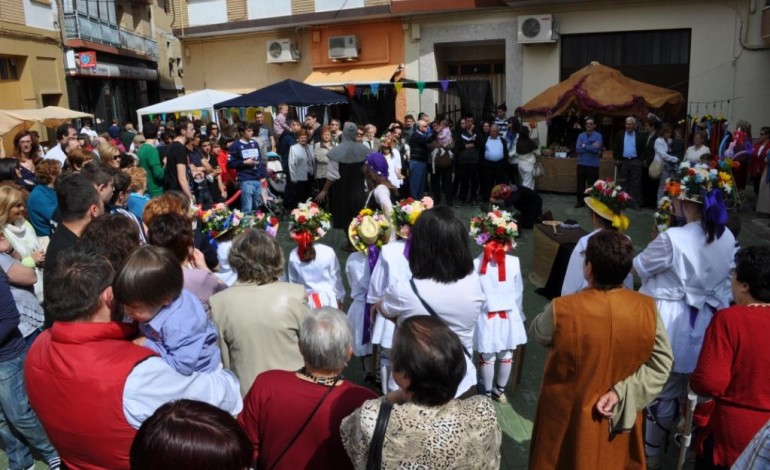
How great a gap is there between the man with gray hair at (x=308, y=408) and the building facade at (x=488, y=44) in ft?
44.3

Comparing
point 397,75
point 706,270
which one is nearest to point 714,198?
point 706,270

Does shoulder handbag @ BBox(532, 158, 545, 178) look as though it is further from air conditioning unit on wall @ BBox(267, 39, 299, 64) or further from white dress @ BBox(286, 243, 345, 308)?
air conditioning unit on wall @ BBox(267, 39, 299, 64)

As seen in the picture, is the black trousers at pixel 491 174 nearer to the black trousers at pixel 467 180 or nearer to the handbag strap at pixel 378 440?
the black trousers at pixel 467 180

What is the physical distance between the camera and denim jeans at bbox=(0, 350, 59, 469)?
12.5 feet

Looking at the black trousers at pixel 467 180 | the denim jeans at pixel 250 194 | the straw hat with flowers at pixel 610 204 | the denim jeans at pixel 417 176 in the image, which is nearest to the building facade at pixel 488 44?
the black trousers at pixel 467 180

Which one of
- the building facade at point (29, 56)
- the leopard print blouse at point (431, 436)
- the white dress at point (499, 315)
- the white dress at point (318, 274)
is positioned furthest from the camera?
the building facade at point (29, 56)

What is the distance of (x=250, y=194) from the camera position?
35.4 ft

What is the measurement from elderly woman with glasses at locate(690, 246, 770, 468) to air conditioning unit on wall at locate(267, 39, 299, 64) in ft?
60.2

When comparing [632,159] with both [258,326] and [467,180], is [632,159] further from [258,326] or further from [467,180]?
[258,326]

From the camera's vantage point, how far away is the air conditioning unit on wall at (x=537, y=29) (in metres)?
16.3

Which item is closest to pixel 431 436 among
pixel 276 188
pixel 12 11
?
pixel 276 188

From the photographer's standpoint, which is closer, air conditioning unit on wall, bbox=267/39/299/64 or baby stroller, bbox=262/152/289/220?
baby stroller, bbox=262/152/289/220

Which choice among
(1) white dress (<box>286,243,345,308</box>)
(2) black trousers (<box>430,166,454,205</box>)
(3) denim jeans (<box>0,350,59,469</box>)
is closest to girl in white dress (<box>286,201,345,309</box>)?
(1) white dress (<box>286,243,345,308</box>)

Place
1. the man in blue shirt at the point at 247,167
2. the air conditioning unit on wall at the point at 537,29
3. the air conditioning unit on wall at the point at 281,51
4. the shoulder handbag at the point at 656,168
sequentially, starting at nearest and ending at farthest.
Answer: the man in blue shirt at the point at 247,167
the shoulder handbag at the point at 656,168
the air conditioning unit on wall at the point at 537,29
the air conditioning unit on wall at the point at 281,51
